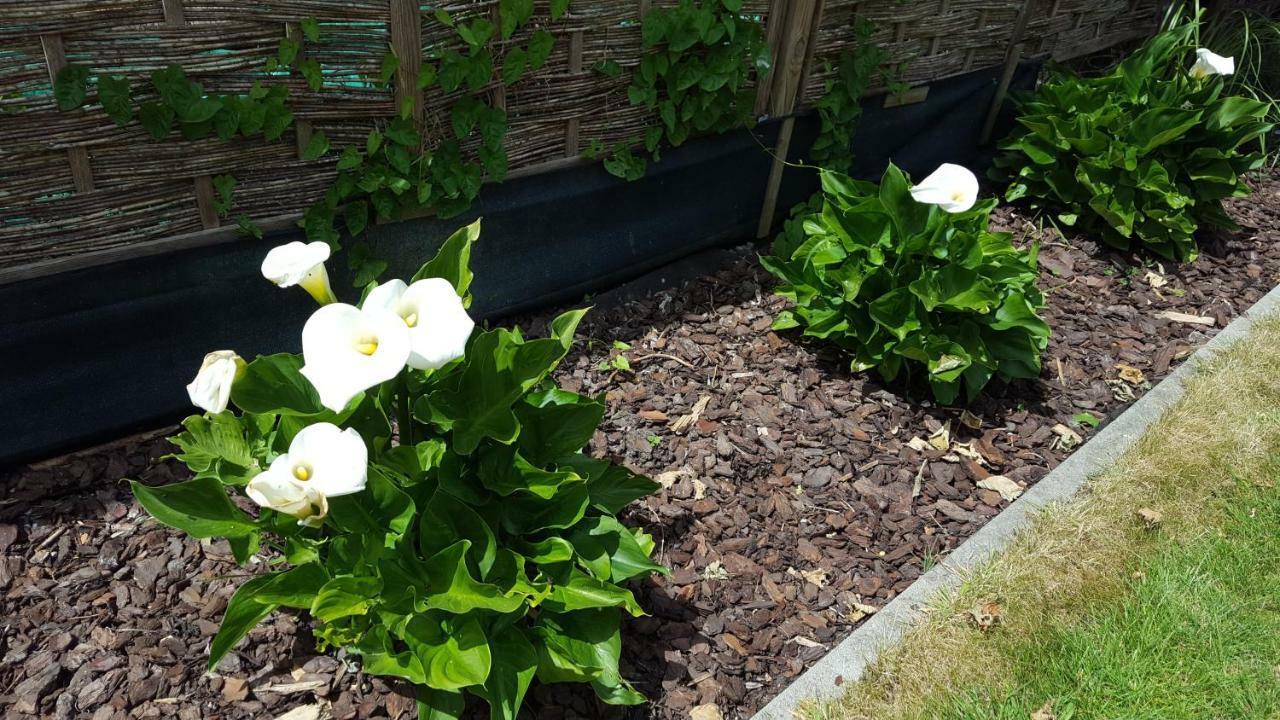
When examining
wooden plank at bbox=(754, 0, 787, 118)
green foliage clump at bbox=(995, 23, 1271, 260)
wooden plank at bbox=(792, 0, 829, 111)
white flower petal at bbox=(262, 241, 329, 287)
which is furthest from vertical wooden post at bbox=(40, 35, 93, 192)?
green foliage clump at bbox=(995, 23, 1271, 260)

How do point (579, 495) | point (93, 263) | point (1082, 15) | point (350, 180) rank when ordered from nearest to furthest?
1. point (579, 495)
2. point (93, 263)
3. point (350, 180)
4. point (1082, 15)

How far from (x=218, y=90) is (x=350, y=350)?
52.6 inches

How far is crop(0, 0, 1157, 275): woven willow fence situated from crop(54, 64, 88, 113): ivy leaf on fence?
2cm

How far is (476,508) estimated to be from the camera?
196 cm

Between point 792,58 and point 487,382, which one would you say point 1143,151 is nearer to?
point 792,58

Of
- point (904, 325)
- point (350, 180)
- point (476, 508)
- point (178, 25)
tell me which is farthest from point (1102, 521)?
point (178, 25)

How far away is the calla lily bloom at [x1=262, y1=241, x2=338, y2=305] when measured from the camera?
171cm

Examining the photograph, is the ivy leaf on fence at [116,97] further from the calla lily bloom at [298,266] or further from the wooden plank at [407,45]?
the calla lily bloom at [298,266]

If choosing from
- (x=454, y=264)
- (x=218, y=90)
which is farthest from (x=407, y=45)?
(x=454, y=264)

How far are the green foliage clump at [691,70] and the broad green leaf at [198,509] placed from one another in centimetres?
198

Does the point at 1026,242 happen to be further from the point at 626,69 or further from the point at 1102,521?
the point at 626,69

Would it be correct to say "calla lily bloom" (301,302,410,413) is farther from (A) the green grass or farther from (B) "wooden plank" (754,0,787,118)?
(B) "wooden plank" (754,0,787,118)

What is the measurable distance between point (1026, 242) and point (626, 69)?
232cm

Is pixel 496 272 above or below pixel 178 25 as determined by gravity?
below
